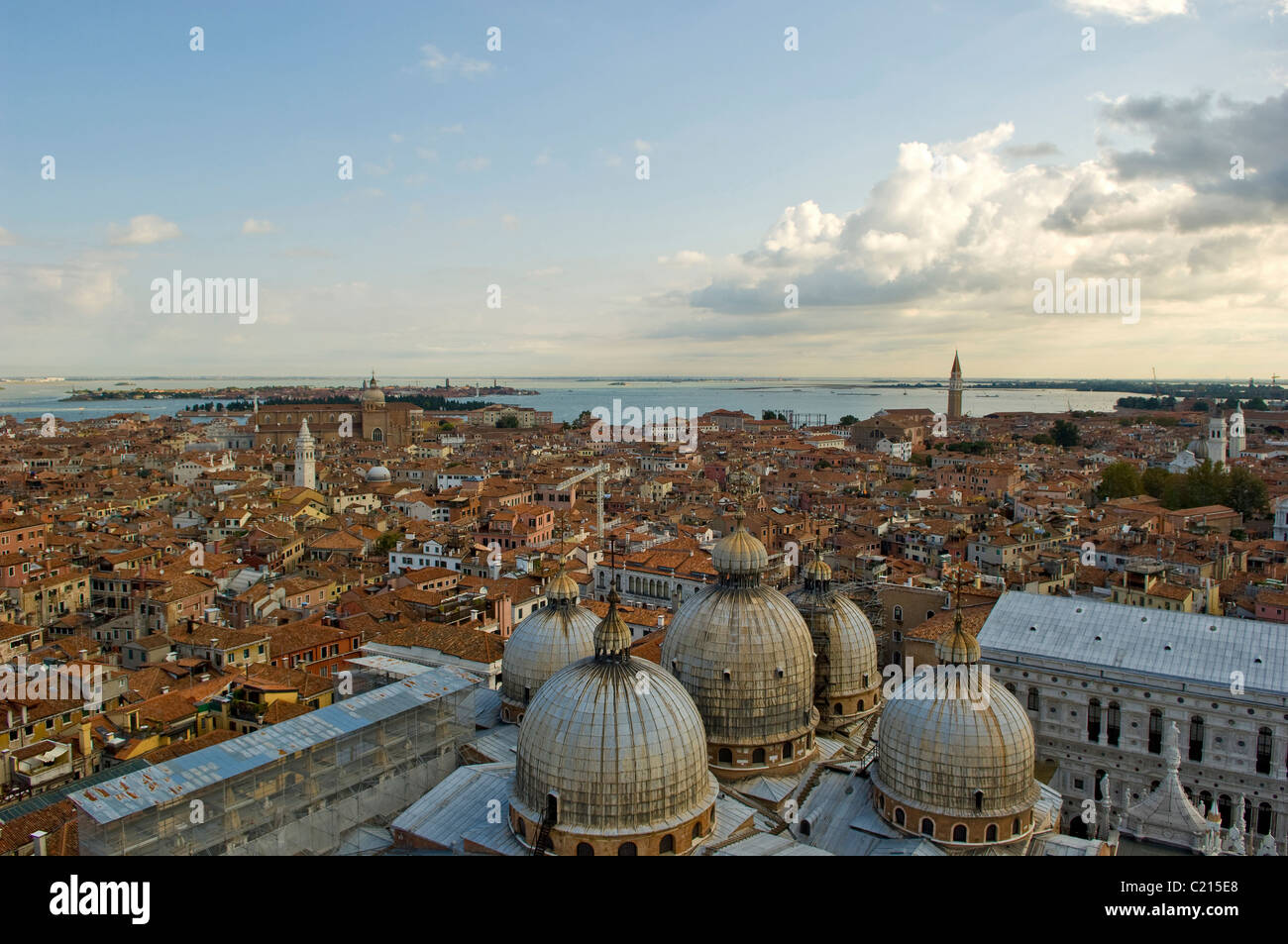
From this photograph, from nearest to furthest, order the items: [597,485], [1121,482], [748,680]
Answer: [748,680], [1121,482], [597,485]

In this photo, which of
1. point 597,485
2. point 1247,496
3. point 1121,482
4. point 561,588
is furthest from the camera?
point 597,485

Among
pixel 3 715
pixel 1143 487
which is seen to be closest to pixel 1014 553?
pixel 1143 487

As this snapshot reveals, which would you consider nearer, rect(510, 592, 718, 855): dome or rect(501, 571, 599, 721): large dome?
rect(510, 592, 718, 855): dome

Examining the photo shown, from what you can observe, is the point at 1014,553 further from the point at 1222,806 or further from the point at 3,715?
the point at 3,715

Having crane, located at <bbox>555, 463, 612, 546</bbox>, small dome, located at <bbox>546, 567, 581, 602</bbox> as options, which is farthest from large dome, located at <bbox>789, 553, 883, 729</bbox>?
crane, located at <bbox>555, 463, 612, 546</bbox>

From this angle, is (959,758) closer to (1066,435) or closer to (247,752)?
(247,752)

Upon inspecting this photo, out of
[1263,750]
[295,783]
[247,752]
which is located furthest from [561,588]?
[1263,750]

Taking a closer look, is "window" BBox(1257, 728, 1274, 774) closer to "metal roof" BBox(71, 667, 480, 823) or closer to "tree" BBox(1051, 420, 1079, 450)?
"metal roof" BBox(71, 667, 480, 823)
